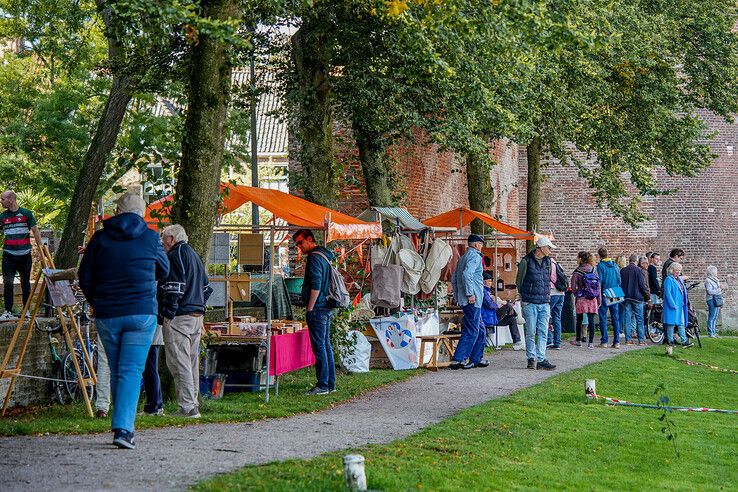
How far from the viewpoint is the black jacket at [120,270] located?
923 cm

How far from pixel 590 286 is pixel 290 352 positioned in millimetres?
9357

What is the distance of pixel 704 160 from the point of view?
29625 millimetres

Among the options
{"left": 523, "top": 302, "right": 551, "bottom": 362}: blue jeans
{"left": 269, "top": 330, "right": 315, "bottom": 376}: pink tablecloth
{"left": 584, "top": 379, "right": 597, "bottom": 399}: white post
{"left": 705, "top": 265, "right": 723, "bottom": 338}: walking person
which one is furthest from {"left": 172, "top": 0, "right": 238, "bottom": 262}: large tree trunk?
{"left": 705, "top": 265, "right": 723, "bottom": 338}: walking person

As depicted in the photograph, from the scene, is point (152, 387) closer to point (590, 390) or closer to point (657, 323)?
point (590, 390)

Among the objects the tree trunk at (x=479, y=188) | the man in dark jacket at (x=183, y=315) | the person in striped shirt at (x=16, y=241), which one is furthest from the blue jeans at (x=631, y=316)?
the man in dark jacket at (x=183, y=315)

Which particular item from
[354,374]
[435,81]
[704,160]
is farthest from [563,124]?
[354,374]

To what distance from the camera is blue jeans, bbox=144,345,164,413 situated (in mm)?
11914

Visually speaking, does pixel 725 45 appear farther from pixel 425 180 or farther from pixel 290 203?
pixel 290 203

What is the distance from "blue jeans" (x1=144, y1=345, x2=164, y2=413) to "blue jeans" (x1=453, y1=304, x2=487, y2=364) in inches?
270

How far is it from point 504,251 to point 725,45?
27.0 ft

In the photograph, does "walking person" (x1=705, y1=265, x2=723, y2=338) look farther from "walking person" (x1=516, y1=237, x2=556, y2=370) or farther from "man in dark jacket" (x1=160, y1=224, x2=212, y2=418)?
"man in dark jacket" (x1=160, y1=224, x2=212, y2=418)

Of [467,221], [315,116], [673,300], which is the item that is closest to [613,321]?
[673,300]

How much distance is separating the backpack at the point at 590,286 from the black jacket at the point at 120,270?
47.0 feet

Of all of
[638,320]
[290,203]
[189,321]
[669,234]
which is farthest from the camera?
[669,234]
